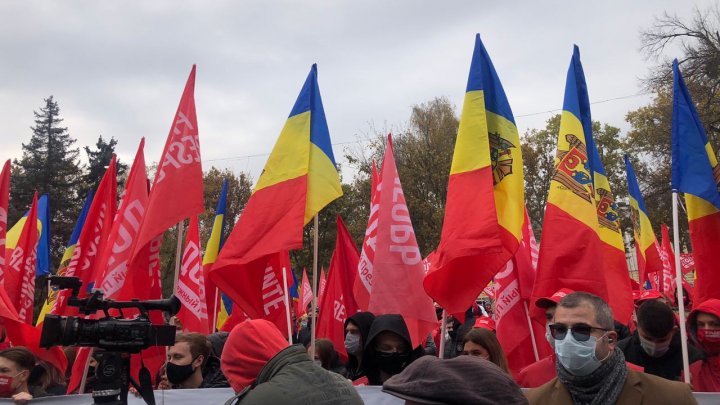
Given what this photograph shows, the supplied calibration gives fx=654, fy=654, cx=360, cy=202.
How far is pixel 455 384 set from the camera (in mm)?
1571

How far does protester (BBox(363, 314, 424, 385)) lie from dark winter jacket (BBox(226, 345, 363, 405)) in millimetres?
2284

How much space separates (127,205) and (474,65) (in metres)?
3.49

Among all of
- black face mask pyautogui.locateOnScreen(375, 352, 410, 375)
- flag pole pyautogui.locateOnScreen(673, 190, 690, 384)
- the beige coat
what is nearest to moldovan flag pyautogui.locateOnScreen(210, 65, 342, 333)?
black face mask pyautogui.locateOnScreen(375, 352, 410, 375)

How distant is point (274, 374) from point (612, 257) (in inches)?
172

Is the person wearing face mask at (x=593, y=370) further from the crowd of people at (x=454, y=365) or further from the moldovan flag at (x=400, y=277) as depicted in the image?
the moldovan flag at (x=400, y=277)

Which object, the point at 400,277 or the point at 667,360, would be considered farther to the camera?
the point at 400,277

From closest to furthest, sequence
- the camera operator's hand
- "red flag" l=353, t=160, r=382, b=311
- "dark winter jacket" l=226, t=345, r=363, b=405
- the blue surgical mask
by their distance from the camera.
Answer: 1. "dark winter jacket" l=226, t=345, r=363, b=405
2. the blue surgical mask
3. the camera operator's hand
4. "red flag" l=353, t=160, r=382, b=311

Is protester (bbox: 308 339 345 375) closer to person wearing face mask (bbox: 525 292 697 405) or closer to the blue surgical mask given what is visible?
person wearing face mask (bbox: 525 292 697 405)

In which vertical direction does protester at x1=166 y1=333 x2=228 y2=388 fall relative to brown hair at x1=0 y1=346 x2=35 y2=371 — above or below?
below

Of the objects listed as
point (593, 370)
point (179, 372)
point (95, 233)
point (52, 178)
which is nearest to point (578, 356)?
point (593, 370)

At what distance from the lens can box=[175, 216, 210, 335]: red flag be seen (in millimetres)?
7289

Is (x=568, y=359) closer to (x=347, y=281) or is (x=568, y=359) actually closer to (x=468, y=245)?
(x=468, y=245)

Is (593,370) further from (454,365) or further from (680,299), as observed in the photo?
(680,299)

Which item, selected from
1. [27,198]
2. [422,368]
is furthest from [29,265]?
[27,198]
